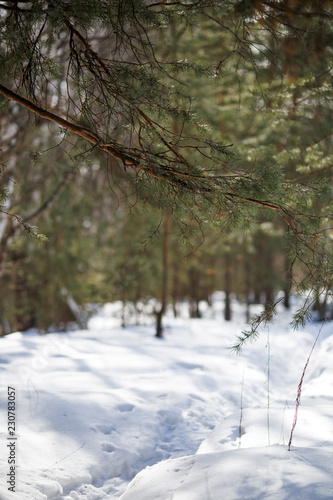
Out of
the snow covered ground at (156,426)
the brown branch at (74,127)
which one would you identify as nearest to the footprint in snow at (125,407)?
the snow covered ground at (156,426)

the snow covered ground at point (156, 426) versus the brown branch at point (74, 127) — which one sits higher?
the brown branch at point (74, 127)

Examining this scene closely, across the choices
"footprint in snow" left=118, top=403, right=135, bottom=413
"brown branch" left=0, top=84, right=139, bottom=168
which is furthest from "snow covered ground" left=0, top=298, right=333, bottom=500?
"brown branch" left=0, top=84, right=139, bottom=168

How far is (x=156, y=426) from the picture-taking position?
4.57 meters

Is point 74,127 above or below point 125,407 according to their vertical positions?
above

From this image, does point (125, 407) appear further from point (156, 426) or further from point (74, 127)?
point (74, 127)

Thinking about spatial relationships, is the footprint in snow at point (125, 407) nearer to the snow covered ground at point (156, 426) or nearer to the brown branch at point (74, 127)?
the snow covered ground at point (156, 426)

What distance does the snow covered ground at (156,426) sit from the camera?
2.72 m

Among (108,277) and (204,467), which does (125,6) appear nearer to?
(204,467)

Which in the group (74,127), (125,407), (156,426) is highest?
(74,127)

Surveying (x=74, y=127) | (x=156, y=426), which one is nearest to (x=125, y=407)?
(x=156, y=426)

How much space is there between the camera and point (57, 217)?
40.0 ft

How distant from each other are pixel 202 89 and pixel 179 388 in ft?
28.9

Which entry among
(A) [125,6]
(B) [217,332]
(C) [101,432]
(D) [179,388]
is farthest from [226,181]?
(B) [217,332]

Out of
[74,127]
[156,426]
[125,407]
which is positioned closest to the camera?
[74,127]
